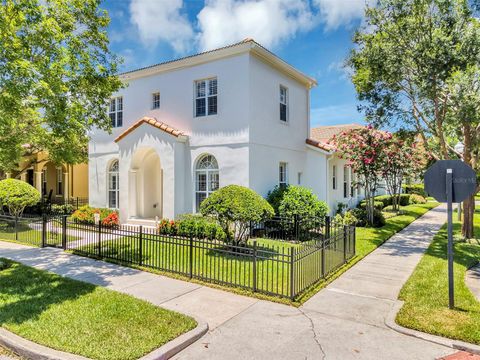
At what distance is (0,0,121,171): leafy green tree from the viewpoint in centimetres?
789

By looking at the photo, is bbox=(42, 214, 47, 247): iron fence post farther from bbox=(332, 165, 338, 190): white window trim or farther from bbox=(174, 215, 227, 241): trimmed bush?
bbox=(332, 165, 338, 190): white window trim

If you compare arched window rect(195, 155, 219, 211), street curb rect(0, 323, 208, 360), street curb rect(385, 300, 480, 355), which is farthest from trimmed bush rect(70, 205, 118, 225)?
street curb rect(385, 300, 480, 355)

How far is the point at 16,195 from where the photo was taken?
15.4m

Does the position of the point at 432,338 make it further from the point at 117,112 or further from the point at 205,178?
the point at 117,112

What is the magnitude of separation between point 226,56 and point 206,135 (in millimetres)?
3421

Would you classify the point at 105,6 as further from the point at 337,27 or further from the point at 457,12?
the point at 457,12

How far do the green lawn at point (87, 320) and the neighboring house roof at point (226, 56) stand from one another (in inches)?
401

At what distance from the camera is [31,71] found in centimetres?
772

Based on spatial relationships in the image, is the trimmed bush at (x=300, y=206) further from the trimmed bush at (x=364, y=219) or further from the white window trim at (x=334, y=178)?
the white window trim at (x=334, y=178)

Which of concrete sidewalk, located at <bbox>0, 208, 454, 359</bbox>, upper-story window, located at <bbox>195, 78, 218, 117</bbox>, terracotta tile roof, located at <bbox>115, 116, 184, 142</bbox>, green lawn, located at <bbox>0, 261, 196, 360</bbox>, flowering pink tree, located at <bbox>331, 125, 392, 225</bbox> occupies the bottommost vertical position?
concrete sidewalk, located at <bbox>0, 208, 454, 359</bbox>

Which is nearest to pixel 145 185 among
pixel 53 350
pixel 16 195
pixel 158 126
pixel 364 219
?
pixel 158 126

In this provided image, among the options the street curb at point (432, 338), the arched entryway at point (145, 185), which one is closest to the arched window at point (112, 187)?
the arched entryway at point (145, 185)

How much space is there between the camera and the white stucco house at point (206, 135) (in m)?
13.5

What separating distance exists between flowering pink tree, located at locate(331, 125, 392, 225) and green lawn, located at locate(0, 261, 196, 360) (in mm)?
12453
